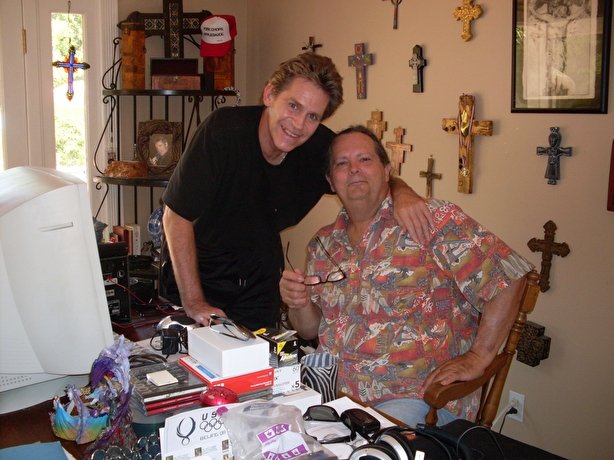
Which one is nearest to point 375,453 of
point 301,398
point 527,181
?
point 301,398

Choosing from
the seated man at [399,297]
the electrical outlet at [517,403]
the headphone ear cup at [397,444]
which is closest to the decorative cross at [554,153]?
the seated man at [399,297]

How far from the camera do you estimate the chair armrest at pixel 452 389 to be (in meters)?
1.53

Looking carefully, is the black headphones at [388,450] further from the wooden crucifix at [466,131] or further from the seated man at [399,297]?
the wooden crucifix at [466,131]

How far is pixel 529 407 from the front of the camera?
239cm

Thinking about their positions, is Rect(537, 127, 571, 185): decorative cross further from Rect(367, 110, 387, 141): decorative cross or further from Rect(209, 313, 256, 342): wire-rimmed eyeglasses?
Rect(209, 313, 256, 342): wire-rimmed eyeglasses

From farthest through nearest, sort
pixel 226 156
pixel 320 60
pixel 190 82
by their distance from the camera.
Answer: pixel 190 82 < pixel 226 156 < pixel 320 60

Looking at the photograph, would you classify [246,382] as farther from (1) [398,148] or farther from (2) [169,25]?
(2) [169,25]

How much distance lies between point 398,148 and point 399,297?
1.23 meters

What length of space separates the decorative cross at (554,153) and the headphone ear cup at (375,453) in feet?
4.88

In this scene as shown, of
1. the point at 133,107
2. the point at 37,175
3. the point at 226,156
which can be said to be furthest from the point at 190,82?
the point at 37,175

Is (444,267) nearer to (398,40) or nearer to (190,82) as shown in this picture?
(398,40)

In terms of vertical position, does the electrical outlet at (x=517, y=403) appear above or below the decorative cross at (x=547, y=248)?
below

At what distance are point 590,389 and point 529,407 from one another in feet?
0.98

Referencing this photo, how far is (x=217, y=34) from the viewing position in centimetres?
356
